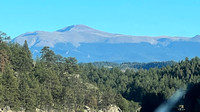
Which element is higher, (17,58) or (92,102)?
(17,58)

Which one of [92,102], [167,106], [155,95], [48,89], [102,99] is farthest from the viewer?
[155,95]

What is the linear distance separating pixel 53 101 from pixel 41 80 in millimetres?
7556

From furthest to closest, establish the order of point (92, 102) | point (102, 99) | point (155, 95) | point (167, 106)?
point (155, 95), point (167, 106), point (102, 99), point (92, 102)

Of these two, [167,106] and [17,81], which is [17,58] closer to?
[17,81]

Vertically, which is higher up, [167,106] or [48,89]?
[48,89]

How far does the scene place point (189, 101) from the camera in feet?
461

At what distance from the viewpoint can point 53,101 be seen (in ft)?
371

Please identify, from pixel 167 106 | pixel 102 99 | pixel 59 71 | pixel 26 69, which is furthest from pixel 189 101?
pixel 26 69

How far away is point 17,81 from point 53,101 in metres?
15.2

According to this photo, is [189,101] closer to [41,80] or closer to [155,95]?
[155,95]

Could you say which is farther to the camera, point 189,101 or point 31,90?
point 189,101

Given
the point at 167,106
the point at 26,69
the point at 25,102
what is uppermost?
the point at 26,69

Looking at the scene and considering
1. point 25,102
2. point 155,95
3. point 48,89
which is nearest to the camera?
point 25,102

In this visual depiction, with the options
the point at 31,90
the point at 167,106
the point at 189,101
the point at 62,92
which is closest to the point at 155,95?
the point at 167,106
